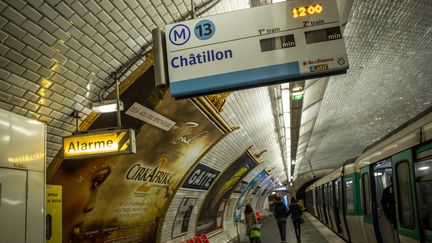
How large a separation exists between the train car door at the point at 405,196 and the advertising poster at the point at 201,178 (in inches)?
200

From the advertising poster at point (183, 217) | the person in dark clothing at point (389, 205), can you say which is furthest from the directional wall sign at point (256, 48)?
the advertising poster at point (183, 217)

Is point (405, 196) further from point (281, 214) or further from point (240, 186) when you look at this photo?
point (240, 186)

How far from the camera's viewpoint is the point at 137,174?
710 cm

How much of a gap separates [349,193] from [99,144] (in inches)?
273

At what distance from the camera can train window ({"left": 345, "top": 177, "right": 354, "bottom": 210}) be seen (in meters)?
9.31

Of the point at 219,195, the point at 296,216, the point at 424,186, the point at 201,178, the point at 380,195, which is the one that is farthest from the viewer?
the point at 296,216

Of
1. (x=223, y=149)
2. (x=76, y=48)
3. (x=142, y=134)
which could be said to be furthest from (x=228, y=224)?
(x=76, y=48)

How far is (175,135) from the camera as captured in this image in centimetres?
761

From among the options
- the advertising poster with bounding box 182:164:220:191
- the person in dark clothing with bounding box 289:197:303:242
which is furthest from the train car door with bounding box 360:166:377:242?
the person in dark clothing with bounding box 289:197:303:242

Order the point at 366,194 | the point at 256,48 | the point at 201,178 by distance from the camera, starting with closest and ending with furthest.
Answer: the point at 256,48
the point at 366,194
the point at 201,178

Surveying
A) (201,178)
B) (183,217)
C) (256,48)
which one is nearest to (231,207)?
(201,178)

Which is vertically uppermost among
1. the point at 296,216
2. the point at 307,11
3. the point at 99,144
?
the point at 307,11

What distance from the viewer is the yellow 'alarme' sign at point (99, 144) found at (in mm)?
4777

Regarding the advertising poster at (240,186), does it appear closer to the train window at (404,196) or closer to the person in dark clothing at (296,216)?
the person in dark clothing at (296,216)
